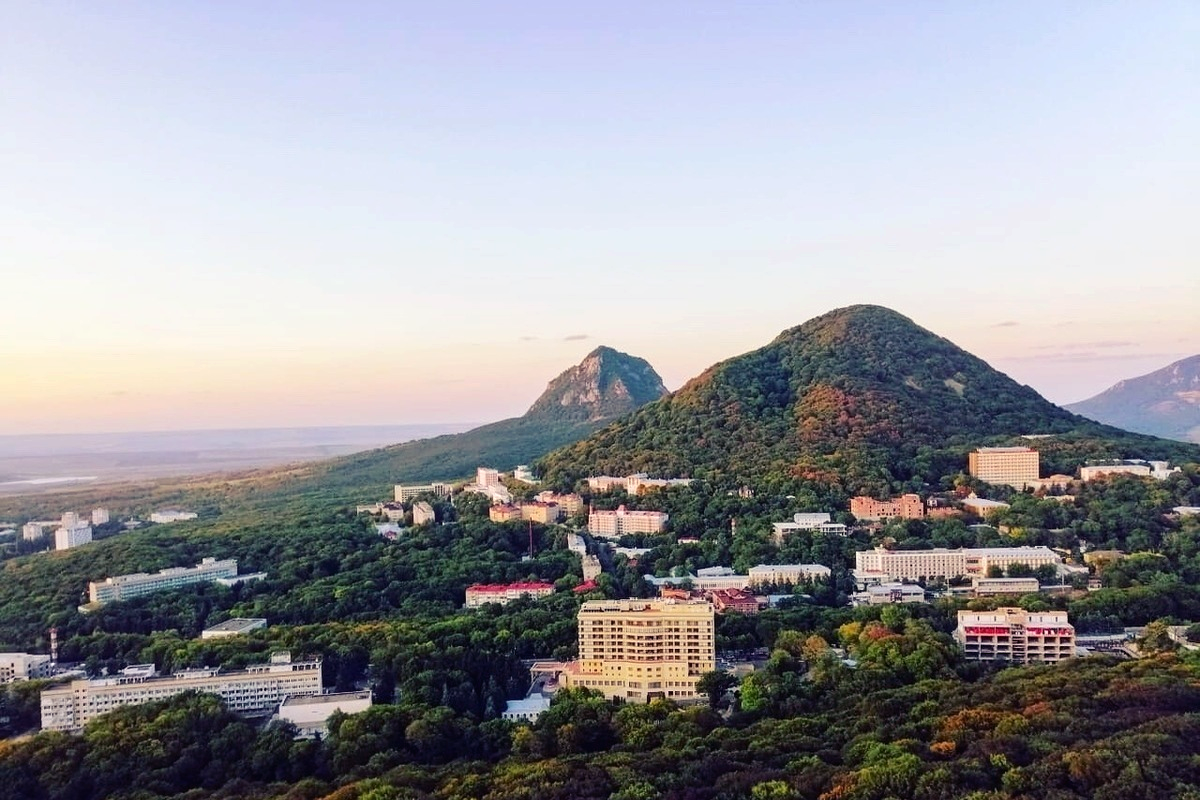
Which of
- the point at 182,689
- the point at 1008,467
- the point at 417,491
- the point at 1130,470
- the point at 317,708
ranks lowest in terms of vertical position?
the point at 317,708

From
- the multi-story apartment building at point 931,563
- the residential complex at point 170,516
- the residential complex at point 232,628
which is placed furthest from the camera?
the residential complex at point 170,516

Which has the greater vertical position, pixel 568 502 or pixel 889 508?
pixel 568 502

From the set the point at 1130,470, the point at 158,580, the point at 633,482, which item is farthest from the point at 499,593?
the point at 1130,470

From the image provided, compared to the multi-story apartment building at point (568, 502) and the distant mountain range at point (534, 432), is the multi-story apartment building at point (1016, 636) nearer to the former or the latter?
the multi-story apartment building at point (568, 502)

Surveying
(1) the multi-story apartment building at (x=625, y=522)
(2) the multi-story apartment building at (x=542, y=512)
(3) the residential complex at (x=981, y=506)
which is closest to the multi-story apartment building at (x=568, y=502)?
(2) the multi-story apartment building at (x=542, y=512)

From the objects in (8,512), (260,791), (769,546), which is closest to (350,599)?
(260,791)

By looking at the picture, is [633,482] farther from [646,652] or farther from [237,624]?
[646,652]
